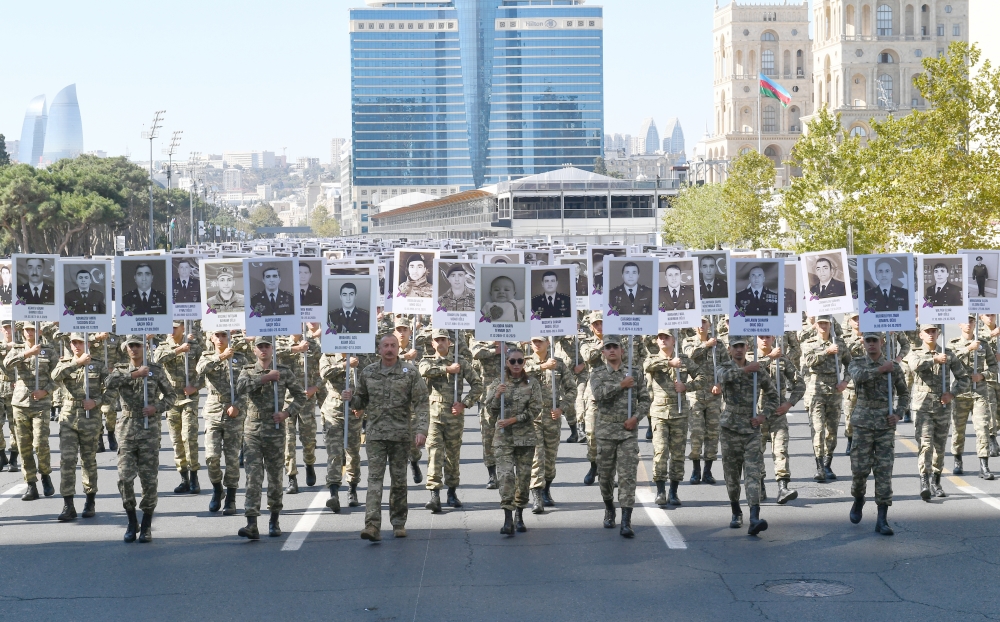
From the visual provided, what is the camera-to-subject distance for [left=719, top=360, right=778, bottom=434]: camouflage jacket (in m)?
13.0

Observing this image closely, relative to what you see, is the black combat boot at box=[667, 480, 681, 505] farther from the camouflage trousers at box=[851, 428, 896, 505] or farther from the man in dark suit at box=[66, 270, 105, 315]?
the man in dark suit at box=[66, 270, 105, 315]

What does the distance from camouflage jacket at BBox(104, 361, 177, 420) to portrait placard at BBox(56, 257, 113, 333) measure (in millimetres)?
2568

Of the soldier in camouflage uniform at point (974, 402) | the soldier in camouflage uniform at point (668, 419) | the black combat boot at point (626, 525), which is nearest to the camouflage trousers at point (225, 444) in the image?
the black combat boot at point (626, 525)

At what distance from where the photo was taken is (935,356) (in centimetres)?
1448

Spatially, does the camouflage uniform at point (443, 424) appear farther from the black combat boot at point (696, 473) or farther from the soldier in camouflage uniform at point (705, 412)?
the black combat boot at point (696, 473)

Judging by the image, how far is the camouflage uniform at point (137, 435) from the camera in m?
12.7

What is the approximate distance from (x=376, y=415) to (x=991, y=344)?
9378mm

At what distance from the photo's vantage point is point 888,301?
14.9m

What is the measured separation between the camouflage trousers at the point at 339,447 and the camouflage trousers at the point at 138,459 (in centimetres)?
208

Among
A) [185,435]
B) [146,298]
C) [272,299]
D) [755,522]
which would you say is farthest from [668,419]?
[146,298]

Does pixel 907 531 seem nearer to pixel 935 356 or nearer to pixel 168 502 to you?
pixel 935 356

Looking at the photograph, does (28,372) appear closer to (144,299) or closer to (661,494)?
(144,299)

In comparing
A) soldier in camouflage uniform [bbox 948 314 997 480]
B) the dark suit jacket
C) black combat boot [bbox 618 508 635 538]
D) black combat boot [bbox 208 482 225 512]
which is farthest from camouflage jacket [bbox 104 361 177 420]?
soldier in camouflage uniform [bbox 948 314 997 480]

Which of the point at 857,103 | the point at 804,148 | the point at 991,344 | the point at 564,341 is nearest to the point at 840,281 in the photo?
the point at 991,344
